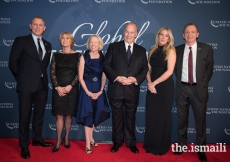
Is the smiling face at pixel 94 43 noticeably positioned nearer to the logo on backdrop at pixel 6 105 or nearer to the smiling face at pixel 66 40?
the smiling face at pixel 66 40

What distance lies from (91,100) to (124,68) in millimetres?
749

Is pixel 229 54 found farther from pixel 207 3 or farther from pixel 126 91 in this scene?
pixel 126 91

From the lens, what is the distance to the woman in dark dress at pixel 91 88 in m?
3.18

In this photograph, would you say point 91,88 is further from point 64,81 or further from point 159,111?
point 159,111

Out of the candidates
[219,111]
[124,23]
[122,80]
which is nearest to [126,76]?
[122,80]

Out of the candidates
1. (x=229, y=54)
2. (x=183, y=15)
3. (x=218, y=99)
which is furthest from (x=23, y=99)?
(x=229, y=54)

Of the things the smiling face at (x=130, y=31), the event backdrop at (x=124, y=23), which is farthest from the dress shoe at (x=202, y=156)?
the smiling face at (x=130, y=31)

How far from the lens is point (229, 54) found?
3789 mm

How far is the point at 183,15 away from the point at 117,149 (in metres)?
2.77

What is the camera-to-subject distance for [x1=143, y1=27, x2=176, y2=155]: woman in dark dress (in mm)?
A: 3080

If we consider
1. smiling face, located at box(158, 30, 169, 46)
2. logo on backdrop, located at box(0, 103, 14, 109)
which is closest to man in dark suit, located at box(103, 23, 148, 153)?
smiling face, located at box(158, 30, 169, 46)

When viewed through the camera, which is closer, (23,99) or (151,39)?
(23,99)

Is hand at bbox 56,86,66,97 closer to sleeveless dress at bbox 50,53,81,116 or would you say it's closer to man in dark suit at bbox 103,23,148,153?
sleeveless dress at bbox 50,53,81,116

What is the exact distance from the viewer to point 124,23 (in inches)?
152
